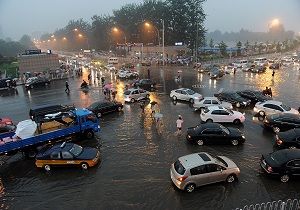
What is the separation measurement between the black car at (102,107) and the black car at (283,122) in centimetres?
1434

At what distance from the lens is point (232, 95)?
31672mm

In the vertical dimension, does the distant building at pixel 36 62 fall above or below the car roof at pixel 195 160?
above

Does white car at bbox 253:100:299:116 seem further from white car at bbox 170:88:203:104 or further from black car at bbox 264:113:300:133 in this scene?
white car at bbox 170:88:203:104

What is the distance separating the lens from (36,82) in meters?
50.0

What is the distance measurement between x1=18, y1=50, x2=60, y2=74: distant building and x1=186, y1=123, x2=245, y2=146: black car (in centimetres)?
4825

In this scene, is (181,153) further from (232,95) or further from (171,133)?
(232,95)

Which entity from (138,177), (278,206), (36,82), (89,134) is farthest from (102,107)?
(36,82)

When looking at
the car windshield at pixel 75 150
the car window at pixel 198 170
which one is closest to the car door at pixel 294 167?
the car window at pixel 198 170

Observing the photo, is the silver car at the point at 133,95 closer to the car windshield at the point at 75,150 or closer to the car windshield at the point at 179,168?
the car windshield at the point at 75,150

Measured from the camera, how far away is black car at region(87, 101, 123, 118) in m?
28.9

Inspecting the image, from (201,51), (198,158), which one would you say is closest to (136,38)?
(201,51)

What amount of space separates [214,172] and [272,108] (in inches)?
525

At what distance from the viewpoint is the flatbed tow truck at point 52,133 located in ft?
65.1

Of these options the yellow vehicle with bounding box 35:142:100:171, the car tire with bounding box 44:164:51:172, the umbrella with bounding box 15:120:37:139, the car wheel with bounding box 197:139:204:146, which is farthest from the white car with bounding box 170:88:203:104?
the car tire with bounding box 44:164:51:172
